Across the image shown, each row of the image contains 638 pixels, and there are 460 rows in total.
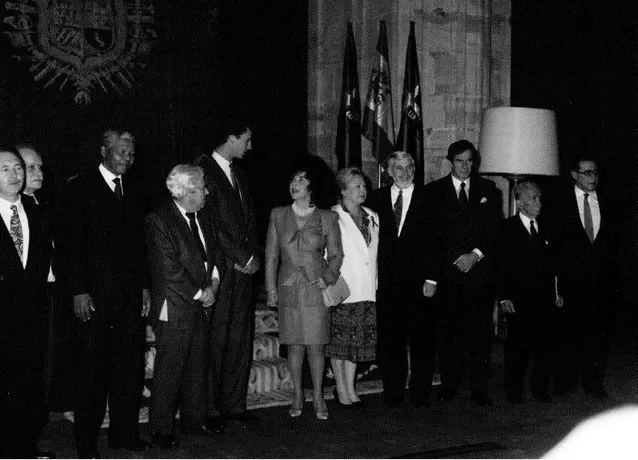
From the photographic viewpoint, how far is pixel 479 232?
21.5 ft

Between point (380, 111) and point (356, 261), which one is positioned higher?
point (380, 111)

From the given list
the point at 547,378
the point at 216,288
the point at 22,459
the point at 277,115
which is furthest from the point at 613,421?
the point at 277,115

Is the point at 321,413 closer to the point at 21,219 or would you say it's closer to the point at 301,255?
the point at 301,255

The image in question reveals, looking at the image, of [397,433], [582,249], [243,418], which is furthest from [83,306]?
[582,249]

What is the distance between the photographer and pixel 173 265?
520cm

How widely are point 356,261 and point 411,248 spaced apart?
37cm

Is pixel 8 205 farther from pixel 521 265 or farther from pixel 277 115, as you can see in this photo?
pixel 277 115

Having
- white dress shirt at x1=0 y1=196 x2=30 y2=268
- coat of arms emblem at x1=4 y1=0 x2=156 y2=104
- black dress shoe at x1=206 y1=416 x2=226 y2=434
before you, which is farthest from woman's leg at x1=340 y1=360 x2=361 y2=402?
coat of arms emblem at x1=4 y1=0 x2=156 y2=104

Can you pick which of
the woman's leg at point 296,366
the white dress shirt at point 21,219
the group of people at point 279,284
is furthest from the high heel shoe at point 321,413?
the white dress shirt at point 21,219

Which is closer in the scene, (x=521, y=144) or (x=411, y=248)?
(x=411, y=248)

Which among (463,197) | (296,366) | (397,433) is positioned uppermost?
(463,197)

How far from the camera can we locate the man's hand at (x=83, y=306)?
488 cm

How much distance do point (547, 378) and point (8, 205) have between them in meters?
3.78

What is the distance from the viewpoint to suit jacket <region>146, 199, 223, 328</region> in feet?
17.0
